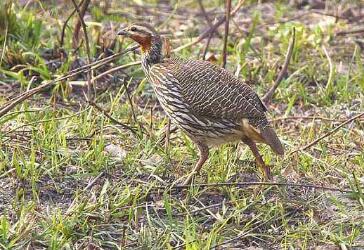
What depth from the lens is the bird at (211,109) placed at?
17.1ft

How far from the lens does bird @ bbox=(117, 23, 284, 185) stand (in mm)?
5199

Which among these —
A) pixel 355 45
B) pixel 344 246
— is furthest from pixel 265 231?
pixel 355 45

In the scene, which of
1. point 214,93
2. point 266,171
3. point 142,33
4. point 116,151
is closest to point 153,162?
point 116,151

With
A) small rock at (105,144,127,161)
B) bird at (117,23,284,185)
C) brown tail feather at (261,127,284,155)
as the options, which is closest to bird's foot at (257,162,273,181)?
bird at (117,23,284,185)

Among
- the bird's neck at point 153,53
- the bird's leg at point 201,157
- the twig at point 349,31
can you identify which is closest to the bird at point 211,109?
the bird's leg at point 201,157

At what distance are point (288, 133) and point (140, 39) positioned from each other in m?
1.36

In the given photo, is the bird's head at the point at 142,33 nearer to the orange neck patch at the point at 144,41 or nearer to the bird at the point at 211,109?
the orange neck patch at the point at 144,41

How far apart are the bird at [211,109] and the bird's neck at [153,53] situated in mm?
194

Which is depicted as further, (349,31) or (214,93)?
(349,31)

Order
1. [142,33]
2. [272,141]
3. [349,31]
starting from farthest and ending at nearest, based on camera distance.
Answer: [349,31], [142,33], [272,141]

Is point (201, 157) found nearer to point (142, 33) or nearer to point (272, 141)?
point (272, 141)

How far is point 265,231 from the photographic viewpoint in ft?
15.8

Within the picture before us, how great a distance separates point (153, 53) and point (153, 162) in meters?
0.72

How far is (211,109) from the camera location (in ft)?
17.0
